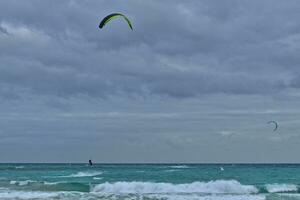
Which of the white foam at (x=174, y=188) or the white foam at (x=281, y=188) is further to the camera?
the white foam at (x=281, y=188)

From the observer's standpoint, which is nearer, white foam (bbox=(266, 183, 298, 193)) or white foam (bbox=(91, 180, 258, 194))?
white foam (bbox=(91, 180, 258, 194))

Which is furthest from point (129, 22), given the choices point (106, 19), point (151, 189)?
point (151, 189)

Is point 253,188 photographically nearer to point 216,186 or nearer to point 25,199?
point 216,186

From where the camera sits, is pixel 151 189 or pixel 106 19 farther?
pixel 151 189

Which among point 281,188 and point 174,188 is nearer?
point 174,188

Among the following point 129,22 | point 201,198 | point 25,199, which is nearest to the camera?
point 129,22

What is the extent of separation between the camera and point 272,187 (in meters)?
34.2

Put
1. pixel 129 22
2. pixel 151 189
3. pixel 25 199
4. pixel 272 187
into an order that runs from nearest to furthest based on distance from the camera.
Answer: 1. pixel 129 22
2. pixel 25 199
3. pixel 151 189
4. pixel 272 187

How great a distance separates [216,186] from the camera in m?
31.8

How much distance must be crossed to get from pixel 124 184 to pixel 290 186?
10479 millimetres

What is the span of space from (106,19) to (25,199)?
41.7 feet

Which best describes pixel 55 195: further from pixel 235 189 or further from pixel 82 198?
pixel 235 189

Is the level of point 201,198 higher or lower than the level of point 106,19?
lower

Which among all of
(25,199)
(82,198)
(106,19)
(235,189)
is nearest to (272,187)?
(235,189)
